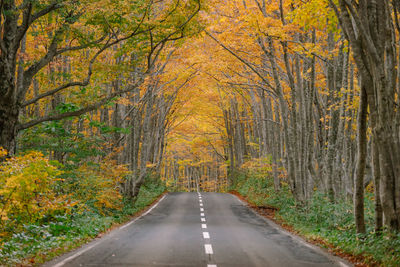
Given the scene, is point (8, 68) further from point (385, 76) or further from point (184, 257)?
point (385, 76)

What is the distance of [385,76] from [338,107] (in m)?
6.97

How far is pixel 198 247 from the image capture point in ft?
29.8

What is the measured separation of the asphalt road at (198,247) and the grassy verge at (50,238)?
1.26 feet

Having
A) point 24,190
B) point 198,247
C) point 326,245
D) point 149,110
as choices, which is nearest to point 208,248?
point 198,247

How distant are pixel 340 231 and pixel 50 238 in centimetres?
771

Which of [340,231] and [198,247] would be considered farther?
[340,231]

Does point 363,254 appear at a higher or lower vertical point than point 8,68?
lower

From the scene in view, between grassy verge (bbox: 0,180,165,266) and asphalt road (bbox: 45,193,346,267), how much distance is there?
38 cm

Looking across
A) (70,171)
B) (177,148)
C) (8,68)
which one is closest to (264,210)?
(70,171)

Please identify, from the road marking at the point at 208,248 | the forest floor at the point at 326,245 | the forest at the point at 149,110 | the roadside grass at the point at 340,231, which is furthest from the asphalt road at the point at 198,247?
the forest at the point at 149,110

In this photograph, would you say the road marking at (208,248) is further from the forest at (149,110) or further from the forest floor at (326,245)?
the forest at (149,110)

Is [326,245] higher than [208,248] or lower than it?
lower

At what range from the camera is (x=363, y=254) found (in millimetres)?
7797

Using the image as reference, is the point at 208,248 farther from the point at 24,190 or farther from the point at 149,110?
the point at 149,110
